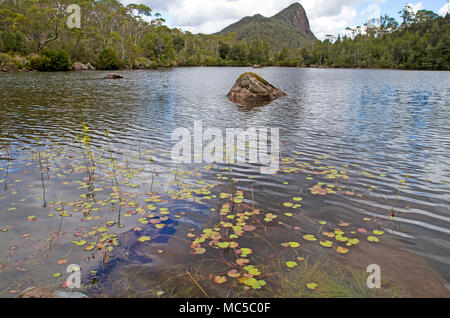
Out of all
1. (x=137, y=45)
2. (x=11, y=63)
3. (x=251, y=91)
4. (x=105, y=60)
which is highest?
(x=137, y=45)

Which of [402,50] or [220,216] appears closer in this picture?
[220,216]

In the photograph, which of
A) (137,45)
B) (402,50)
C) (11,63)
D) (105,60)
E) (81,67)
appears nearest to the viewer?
(11,63)

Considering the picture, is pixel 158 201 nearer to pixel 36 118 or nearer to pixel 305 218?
pixel 305 218

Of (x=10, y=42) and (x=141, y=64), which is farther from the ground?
Result: (x=141, y=64)

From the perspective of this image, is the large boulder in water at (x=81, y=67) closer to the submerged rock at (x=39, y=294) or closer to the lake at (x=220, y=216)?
the lake at (x=220, y=216)

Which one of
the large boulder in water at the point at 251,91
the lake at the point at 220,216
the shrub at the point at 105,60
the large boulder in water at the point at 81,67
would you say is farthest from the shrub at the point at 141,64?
the lake at the point at 220,216

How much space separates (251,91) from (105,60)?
66146mm

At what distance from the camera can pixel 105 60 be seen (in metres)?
77.5

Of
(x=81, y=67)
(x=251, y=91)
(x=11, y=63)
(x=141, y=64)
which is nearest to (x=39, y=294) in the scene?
(x=251, y=91)

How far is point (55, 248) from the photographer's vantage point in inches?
197

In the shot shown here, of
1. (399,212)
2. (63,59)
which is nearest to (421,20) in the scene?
(63,59)

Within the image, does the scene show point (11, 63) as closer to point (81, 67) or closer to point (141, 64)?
point (81, 67)

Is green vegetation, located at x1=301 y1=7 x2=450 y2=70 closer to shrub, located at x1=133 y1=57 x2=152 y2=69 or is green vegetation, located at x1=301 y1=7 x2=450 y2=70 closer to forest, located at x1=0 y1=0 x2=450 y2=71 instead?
forest, located at x1=0 y1=0 x2=450 y2=71

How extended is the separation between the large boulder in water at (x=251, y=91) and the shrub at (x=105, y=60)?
64133 mm
